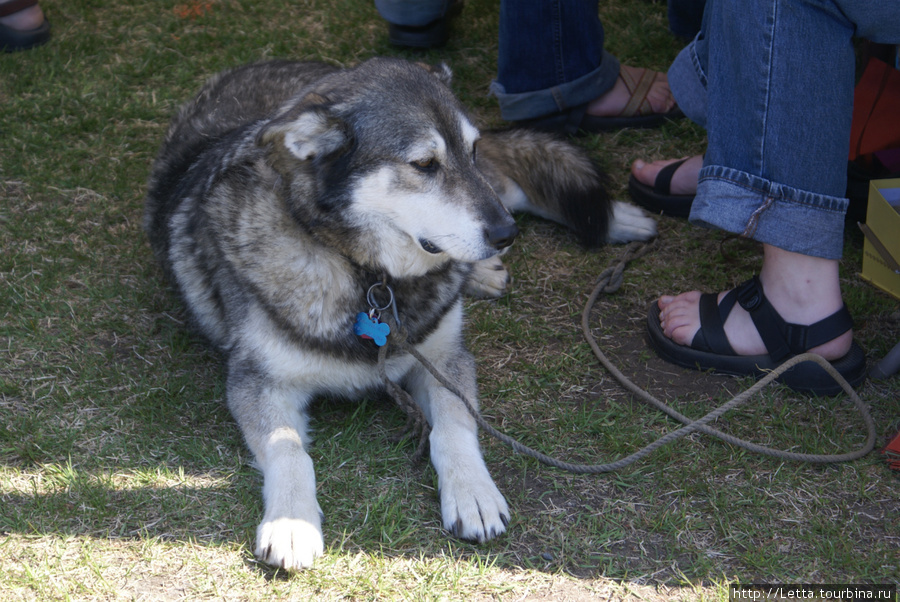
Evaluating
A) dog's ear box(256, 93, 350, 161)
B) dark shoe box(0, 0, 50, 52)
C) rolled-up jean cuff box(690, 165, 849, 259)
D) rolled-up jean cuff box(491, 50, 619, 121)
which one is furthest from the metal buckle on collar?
dark shoe box(0, 0, 50, 52)

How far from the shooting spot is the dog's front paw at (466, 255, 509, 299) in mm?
3254

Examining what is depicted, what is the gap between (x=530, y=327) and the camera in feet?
10.3

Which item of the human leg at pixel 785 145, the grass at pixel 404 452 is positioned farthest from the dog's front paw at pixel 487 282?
the human leg at pixel 785 145

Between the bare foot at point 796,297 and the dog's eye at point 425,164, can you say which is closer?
the dog's eye at point 425,164

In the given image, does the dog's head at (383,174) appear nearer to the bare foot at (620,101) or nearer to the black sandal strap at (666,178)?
the black sandal strap at (666,178)

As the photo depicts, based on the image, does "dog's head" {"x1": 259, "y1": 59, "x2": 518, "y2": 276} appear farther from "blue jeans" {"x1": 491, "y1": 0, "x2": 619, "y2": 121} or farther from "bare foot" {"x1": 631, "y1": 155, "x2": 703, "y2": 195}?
"blue jeans" {"x1": 491, "y1": 0, "x2": 619, "y2": 121}

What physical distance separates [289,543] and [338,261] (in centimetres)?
86

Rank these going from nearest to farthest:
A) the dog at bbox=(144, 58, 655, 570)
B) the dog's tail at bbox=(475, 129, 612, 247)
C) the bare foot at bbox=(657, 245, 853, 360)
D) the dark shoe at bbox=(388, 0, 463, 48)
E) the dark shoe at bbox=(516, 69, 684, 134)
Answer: the dog at bbox=(144, 58, 655, 570) < the bare foot at bbox=(657, 245, 853, 360) < the dog's tail at bbox=(475, 129, 612, 247) < the dark shoe at bbox=(516, 69, 684, 134) < the dark shoe at bbox=(388, 0, 463, 48)

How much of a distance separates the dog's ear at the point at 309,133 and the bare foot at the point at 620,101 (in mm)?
2237

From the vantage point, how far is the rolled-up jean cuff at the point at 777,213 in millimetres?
2537

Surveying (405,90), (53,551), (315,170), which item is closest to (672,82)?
(405,90)

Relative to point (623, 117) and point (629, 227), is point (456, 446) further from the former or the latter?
point (623, 117)

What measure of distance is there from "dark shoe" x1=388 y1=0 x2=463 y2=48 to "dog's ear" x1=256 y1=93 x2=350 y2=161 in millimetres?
2702

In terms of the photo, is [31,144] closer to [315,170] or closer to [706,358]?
[315,170]
